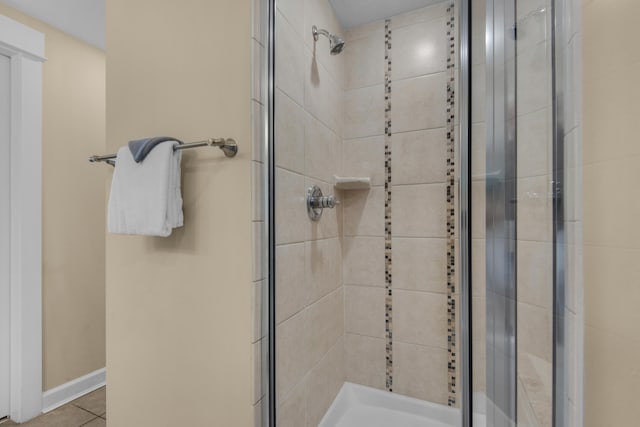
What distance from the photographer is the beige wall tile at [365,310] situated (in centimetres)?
169

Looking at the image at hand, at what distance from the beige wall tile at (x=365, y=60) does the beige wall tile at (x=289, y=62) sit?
54 cm

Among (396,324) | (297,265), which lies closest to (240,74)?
(297,265)

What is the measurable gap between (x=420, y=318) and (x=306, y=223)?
2.77 feet

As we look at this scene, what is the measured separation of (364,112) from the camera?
1721 mm

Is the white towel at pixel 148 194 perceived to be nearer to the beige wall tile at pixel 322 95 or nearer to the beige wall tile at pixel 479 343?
the beige wall tile at pixel 322 95

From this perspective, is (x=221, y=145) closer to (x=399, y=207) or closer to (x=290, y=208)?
(x=290, y=208)

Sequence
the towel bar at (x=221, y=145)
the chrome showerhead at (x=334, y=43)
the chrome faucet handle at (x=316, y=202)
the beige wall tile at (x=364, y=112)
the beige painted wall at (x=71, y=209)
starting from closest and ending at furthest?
the towel bar at (x=221, y=145), the chrome faucet handle at (x=316, y=202), the chrome showerhead at (x=334, y=43), the beige wall tile at (x=364, y=112), the beige painted wall at (x=71, y=209)

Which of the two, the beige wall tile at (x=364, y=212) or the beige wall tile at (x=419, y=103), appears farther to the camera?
the beige wall tile at (x=364, y=212)

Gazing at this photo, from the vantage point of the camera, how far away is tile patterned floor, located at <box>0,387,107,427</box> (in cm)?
166
